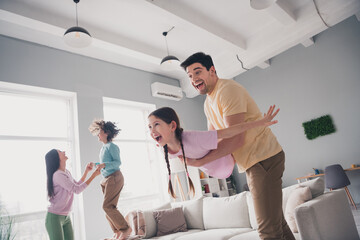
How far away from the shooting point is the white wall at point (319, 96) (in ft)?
17.7

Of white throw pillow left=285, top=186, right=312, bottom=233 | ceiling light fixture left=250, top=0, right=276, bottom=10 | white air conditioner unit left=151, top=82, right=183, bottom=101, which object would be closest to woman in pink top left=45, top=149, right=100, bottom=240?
white throw pillow left=285, top=186, right=312, bottom=233

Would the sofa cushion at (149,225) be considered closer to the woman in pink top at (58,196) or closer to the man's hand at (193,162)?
the woman in pink top at (58,196)

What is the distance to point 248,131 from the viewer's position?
1339 mm

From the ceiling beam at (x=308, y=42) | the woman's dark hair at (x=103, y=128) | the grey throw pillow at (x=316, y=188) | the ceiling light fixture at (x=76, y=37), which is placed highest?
the ceiling beam at (x=308, y=42)

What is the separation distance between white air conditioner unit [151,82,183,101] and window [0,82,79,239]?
186 centimetres

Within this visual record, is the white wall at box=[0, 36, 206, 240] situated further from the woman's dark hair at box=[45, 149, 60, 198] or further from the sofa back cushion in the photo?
the sofa back cushion

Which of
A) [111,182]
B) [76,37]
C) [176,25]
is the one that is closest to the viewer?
[111,182]

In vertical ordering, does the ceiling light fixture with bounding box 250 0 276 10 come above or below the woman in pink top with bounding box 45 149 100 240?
above

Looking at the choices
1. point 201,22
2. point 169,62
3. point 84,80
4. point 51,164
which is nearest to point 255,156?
point 51,164

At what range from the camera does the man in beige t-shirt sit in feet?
4.12

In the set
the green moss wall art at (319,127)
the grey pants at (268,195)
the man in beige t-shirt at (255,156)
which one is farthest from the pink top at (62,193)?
the green moss wall art at (319,127)

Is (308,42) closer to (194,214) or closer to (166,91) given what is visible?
(166,91)

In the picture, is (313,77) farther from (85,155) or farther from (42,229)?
(42,229)

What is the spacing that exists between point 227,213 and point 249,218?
0.29 meters
